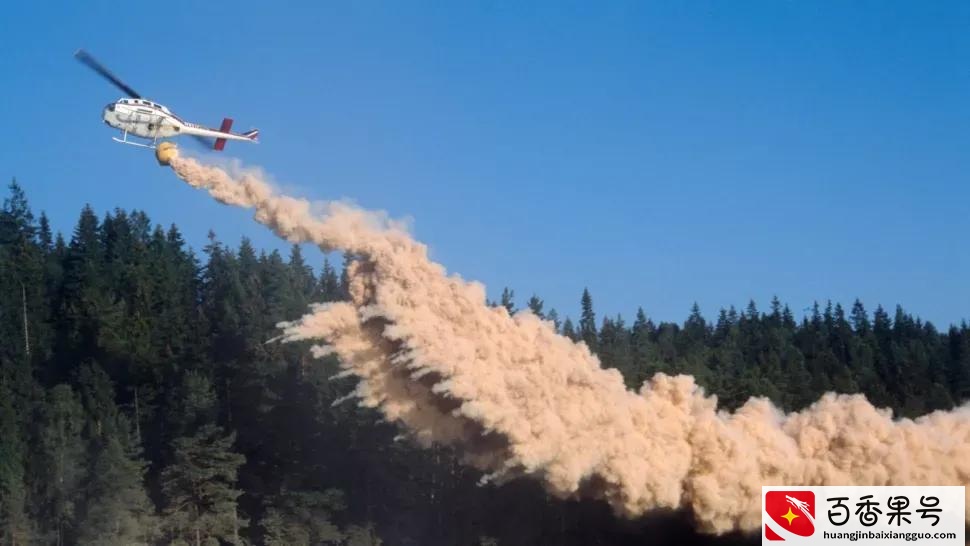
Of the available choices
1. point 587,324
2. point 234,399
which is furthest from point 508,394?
point 587,324

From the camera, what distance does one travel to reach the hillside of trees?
175 feet

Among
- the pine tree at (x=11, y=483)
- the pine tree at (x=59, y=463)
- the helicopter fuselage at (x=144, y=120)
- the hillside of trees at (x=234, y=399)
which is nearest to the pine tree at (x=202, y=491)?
the hillside of trees at (x=234, y=399)

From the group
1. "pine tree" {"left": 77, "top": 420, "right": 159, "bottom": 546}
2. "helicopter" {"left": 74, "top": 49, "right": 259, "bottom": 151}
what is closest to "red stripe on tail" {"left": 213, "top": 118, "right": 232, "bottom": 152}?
"helicopter" {"left": 74, "top": 49, "right": 259, "bottom": 151}

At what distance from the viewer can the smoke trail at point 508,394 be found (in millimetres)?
34625

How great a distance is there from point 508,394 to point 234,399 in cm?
3450

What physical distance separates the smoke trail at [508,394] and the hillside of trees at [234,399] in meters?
2.20

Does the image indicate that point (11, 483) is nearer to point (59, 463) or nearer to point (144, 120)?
point (59, 463)

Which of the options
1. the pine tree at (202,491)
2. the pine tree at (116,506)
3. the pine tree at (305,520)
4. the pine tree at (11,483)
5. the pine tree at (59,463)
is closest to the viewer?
the pine tree at (305,520)

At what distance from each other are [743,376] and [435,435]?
3996cm

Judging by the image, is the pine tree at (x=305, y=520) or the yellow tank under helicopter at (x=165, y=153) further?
the pine tree at (x=305, y=520)

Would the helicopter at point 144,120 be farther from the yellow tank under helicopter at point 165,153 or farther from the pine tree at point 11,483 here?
the pine tree at point 11,483

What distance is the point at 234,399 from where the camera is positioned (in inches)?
2601

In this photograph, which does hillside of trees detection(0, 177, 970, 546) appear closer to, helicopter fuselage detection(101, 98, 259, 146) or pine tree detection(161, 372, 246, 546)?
pine tree detection(161, 372, 246, 546)

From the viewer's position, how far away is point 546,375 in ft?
117
